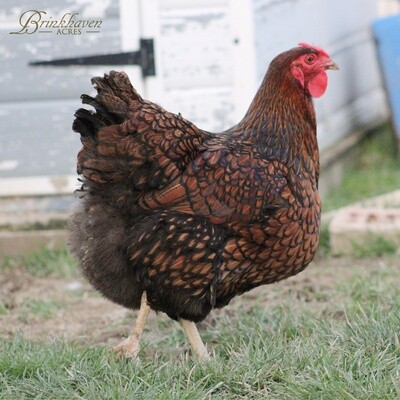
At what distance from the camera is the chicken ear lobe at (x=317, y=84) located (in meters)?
4.42

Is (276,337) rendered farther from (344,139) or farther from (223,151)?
(344,139)

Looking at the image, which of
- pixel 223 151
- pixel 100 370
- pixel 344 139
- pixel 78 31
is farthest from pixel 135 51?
pixel 344 139

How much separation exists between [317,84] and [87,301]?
1993mm

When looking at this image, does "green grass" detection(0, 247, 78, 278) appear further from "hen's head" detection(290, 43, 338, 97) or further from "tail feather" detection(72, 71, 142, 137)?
"hen's head" detection(290, 43, 338, 97)

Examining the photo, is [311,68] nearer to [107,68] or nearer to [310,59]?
[310,59]

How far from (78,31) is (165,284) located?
2.73 m

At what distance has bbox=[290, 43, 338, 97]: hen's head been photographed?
4.38m

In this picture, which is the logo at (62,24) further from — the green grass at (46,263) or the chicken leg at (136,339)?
the chicken leg at (136,339)

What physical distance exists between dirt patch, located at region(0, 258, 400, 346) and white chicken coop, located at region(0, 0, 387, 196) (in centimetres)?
85

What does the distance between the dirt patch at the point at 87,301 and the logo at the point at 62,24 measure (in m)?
1.59

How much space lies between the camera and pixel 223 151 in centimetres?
419

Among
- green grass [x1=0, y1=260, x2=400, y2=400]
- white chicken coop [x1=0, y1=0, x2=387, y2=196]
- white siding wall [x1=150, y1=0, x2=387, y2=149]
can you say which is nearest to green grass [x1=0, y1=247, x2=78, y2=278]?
white chicken coop [x1=0, y1=0, x2=387, y2=196]

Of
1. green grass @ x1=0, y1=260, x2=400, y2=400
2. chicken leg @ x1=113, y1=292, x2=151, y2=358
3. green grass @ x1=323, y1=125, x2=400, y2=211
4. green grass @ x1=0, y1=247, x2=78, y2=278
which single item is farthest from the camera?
green grass @ x1=323, y1=125, x2=400, y2=211

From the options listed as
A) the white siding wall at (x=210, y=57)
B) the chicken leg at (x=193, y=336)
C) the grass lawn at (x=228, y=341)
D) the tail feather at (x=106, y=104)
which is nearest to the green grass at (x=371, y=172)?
the white siding wall at (x=210, y=57)
